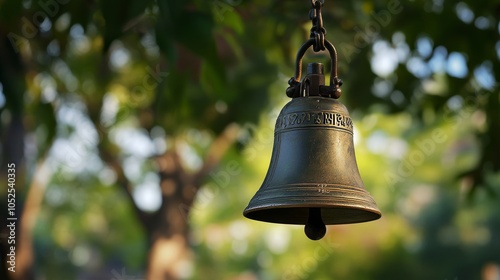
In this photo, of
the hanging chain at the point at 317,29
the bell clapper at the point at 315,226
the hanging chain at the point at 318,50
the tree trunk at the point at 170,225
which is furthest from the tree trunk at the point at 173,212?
the hanging chain at the point at 317,29

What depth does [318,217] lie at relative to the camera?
16.8ft

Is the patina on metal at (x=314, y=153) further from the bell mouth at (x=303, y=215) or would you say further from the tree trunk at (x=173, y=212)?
the tree trunk at (x=173, y=212)

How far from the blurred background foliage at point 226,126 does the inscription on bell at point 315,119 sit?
3.86 feet

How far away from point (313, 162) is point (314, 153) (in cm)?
5

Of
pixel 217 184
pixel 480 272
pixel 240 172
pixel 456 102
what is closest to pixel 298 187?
pixel 456 102

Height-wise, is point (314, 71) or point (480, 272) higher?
point (480, 272)

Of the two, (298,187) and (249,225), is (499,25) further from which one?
(249,225)

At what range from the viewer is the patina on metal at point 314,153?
15.7ft

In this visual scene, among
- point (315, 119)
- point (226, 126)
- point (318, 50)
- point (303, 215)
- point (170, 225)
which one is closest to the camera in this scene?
point (318, 50)

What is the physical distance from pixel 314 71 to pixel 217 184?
1471 cm

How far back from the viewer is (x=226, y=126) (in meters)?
11.0

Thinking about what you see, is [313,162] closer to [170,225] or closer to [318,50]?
[318,50]

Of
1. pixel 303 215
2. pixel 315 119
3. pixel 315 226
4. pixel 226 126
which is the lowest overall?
pixel 315 226

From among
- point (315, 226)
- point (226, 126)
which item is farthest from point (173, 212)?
point (315, 226)
